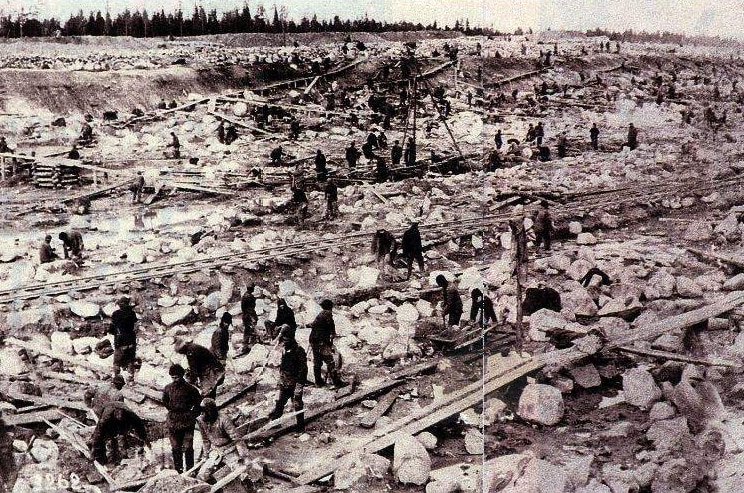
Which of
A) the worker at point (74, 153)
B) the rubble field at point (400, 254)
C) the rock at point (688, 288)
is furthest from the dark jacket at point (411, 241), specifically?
the worker at point (74, 153)

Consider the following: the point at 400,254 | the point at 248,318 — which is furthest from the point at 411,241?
the point at 248,318

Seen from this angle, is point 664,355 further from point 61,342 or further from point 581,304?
point 61,342

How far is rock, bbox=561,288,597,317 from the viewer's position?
6.43 meters

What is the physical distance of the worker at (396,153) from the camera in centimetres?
624

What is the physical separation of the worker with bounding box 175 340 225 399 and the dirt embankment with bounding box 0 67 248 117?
2.05 m

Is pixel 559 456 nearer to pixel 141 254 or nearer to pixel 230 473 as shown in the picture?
pixel 230 473

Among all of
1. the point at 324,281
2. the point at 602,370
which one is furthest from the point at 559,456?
the point at 324,281

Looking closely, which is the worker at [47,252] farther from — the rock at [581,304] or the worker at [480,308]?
the rock at [581,304]

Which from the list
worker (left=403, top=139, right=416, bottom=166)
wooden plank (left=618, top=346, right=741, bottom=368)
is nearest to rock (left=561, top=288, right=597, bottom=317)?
wooden plank (left=618, top=346, right=741, bottom=368)

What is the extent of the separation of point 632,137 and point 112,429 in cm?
546

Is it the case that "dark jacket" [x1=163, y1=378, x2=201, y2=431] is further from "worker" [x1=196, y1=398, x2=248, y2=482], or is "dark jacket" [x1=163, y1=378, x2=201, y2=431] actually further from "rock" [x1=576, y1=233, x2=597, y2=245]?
"rock" [x1=576, y1=233, x2=597, y2=245]

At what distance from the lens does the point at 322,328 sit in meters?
5.66

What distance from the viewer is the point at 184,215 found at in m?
5.55

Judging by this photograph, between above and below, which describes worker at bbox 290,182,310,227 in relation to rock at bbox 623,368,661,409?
above
